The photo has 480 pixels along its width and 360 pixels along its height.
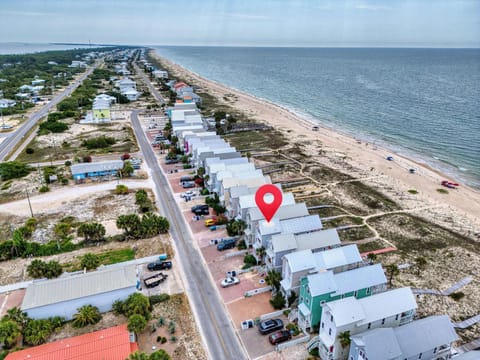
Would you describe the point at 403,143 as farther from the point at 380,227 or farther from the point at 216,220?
the point at 216,220

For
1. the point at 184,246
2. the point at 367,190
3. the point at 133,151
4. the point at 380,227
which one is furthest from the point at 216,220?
the point at 133,151

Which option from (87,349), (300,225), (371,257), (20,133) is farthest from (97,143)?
(371,257)

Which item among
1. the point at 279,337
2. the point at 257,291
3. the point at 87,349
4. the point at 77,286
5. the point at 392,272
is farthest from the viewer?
the point at 392,272

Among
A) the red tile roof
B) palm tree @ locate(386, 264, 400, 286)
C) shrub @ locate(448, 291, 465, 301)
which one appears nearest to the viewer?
the red tile roof

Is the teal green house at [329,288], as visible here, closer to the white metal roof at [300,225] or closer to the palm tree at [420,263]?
the white metal roof at [300,225]

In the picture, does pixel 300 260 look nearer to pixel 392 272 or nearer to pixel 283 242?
pixel 283 242

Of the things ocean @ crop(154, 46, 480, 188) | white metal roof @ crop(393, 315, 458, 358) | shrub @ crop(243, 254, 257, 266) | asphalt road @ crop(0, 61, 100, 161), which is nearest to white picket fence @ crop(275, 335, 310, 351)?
white metal roof @ crop(393, 315, 458, 358)

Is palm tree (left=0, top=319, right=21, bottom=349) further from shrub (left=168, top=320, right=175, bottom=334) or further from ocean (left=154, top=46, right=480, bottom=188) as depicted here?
ocean (left=154, top=46, right=480, bottom=188)
